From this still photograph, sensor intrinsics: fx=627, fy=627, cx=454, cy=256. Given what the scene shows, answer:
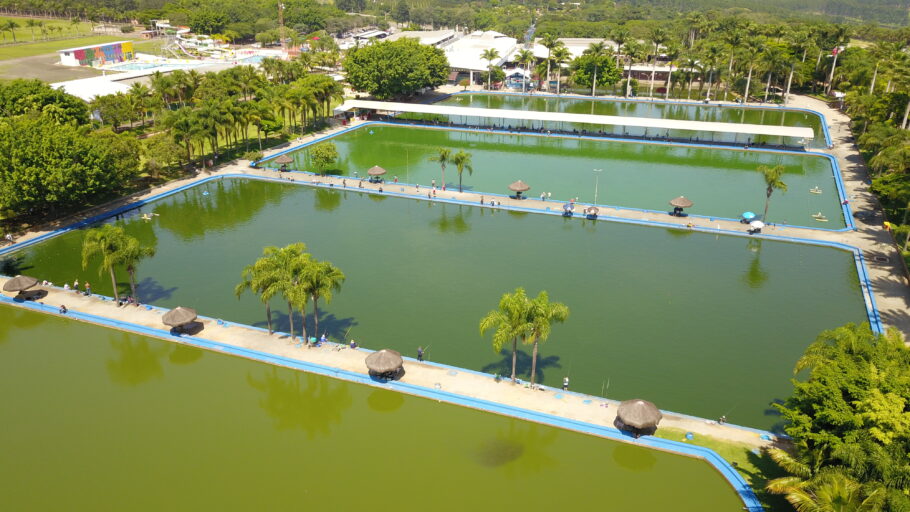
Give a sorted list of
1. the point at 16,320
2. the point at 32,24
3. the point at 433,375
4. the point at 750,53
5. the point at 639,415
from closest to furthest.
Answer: the point at 639,415
the point at 433,375
the point at 16,320
the point at 750,53
the point at 32,24

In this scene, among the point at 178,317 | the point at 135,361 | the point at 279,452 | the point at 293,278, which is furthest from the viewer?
the point at 178,317

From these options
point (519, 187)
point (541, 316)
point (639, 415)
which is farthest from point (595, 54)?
point (639, 415)

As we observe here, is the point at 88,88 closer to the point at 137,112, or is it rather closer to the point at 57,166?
the point at 137,112

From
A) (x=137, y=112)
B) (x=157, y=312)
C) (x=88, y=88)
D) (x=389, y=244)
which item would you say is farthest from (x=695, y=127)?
(x=88, y=88)

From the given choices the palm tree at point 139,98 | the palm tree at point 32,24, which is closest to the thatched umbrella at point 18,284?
the palm tree at point 139,98

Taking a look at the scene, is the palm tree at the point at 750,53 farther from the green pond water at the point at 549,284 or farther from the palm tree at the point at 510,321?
the palm tree at the point at 510,321

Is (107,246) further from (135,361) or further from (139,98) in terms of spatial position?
Result: (139,98)

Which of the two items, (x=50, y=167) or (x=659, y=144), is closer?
(x=50, y=167)

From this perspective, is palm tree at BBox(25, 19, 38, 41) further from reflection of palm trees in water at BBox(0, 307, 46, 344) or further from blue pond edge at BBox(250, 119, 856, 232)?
reflection of palm trees in water at BBox(0, 307, 46, 344)
